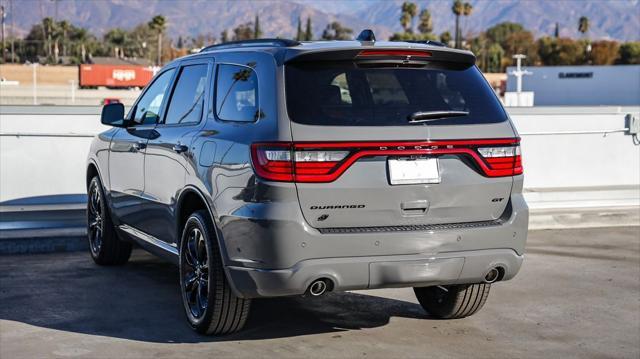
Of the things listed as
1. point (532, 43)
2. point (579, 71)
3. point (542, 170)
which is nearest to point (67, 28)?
point (532, 43)

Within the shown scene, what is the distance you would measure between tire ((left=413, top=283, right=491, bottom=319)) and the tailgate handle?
123 centimetres

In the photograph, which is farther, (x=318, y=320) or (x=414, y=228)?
(x=318, y=320)

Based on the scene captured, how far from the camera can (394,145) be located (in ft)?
19.5

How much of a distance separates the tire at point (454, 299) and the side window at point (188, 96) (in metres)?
→ 2.06

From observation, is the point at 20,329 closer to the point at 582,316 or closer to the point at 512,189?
the point at 512,189

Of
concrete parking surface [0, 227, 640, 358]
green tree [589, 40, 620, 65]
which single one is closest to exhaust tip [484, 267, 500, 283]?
concrete parking surface [0, 227, 640, 358]

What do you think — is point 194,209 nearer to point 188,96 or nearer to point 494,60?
point 188,96

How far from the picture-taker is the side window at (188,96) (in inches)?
277

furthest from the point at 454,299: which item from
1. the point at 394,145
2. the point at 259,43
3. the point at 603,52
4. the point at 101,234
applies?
the point at 603,52

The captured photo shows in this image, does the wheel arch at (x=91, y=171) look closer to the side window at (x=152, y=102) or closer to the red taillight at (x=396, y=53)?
the side window at (x=152, y=102)

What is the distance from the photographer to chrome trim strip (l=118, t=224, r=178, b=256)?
24.1ft

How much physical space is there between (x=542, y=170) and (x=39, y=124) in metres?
6.44

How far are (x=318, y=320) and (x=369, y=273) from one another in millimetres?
1412

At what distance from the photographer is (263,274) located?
5895 millimetres
